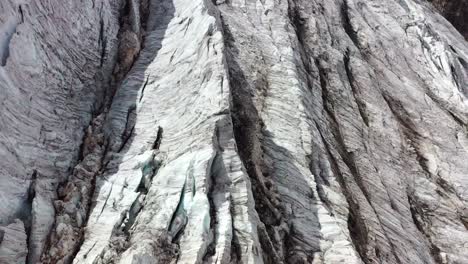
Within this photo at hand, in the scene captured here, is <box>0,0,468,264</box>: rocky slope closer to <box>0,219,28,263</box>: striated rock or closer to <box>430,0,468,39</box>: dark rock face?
<box>0,219,28,263</box>: striated rock

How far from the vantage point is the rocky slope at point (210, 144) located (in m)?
13.0

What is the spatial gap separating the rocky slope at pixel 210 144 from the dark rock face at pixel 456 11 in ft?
66.2

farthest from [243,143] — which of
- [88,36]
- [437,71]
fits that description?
[437,71]

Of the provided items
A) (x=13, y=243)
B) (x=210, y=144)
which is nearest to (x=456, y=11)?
(x=210, y=144)

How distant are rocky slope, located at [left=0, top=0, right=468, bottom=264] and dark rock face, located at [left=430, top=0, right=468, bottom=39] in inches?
794

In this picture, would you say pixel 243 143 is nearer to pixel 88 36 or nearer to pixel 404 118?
pixel 88 36

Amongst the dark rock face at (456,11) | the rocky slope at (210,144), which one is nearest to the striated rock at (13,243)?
the rocky slope at (210,144)

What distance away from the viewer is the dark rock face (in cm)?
4169

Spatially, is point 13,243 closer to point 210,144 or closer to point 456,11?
point 210,144

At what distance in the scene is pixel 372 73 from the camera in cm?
2492

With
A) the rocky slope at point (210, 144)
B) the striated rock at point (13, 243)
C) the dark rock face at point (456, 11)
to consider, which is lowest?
the striated rock at point (13, 243)

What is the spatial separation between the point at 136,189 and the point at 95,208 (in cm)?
122

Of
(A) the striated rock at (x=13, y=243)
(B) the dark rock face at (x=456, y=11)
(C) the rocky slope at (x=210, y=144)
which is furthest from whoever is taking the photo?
(B) the dark rock face at (x=456, y=11)

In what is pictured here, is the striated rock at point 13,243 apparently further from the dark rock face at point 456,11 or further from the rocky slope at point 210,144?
the dark rock face at point 456,11
